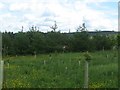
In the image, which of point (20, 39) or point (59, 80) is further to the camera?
point (20, 39)

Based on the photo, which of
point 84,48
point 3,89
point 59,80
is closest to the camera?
point 3,89

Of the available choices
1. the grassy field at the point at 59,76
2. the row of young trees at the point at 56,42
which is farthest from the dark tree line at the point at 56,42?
the grassy field at the point at 59,76

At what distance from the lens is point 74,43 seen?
39562mm

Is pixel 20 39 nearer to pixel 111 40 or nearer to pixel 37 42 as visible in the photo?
Result: pixel 37 42

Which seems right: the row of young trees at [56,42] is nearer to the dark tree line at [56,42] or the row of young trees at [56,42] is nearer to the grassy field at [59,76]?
the dark tree line at [56,42]

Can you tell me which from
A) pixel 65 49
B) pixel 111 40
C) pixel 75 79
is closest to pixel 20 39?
pixel 65 49

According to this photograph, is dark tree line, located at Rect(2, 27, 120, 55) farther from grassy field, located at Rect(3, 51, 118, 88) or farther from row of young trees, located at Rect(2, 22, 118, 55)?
grassy field, located at Rect(3, 51, 118, 88)

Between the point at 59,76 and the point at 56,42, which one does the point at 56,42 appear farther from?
the point at 59,76

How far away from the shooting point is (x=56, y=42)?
4116 centimetres

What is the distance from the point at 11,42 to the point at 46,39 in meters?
4.37

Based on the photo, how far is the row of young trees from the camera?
39162 mm

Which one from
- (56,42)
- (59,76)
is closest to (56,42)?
(56,42)

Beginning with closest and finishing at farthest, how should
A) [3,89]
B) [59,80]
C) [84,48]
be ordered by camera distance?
1. [3,89]
2. [59,80]
3. [84,48]

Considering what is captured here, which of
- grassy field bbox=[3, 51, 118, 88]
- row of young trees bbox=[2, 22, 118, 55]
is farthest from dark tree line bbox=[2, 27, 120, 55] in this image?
grassy field bbox=[3, 51, 118, 88]
